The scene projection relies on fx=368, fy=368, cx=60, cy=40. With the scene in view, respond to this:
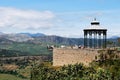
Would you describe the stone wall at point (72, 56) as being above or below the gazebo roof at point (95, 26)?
below

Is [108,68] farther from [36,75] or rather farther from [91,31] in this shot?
[36,75]

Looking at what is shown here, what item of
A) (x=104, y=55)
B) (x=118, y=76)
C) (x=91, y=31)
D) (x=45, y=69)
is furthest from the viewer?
(x=45, y=69)

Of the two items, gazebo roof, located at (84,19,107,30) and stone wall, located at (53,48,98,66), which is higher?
gazebo roof, located at (84,19,107,30)

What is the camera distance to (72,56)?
261ft

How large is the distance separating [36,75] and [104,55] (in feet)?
64.6

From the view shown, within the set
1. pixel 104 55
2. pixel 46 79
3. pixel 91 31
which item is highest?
pixel 91 31

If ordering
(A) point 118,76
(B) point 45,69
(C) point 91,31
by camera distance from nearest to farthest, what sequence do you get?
1. (A) point 118,76
2. (C) point 91,31
3. (B) point 45,69

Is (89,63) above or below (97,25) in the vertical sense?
below

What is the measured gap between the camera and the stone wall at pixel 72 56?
7575cm

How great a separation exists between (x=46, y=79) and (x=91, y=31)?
14535 millimetres

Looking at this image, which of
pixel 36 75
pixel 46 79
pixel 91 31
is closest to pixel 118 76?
pixel 91 31

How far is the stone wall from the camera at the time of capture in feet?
249

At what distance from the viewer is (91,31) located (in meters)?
78.5

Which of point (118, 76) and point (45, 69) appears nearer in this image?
point (118, 76)
